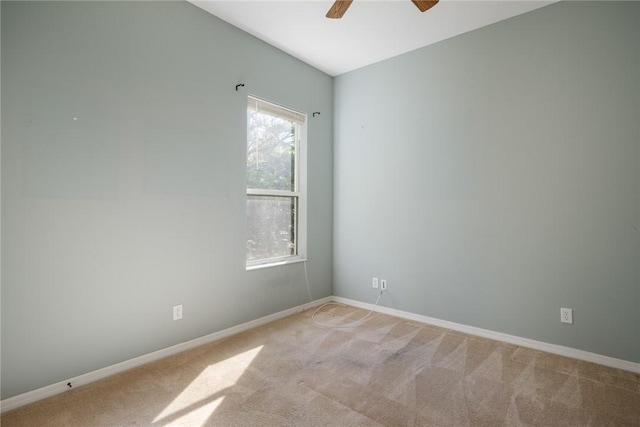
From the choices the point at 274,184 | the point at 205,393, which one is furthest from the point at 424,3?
the point at 205,393

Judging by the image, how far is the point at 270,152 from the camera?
338 cm

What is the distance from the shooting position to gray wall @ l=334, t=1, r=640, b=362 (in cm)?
238

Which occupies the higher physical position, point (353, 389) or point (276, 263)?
point (276, 263)

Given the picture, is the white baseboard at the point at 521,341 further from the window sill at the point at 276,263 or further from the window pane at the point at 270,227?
the window pane at the point at 270,227

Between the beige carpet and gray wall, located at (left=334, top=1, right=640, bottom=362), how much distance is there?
18.2 inches

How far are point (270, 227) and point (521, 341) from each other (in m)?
2.49

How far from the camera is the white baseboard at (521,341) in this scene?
2352mm

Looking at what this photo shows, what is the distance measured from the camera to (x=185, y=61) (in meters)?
2.62

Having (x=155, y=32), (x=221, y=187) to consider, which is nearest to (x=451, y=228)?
(x=221, y=187)

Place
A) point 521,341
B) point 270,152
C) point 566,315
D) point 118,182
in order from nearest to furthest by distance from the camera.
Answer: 1. point 118,182
2. point 566,315
3. point 521,341
4. point 270,152

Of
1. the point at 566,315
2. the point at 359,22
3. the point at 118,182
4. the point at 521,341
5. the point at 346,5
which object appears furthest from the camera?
the point at 359,22

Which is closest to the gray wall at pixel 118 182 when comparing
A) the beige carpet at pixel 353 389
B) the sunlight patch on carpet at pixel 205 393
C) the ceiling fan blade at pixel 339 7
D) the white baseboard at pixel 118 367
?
the white baseboard at pixel 118 367

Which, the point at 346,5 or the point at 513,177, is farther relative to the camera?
the point at 513,177

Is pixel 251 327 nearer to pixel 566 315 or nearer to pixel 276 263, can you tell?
pixel 276 263
